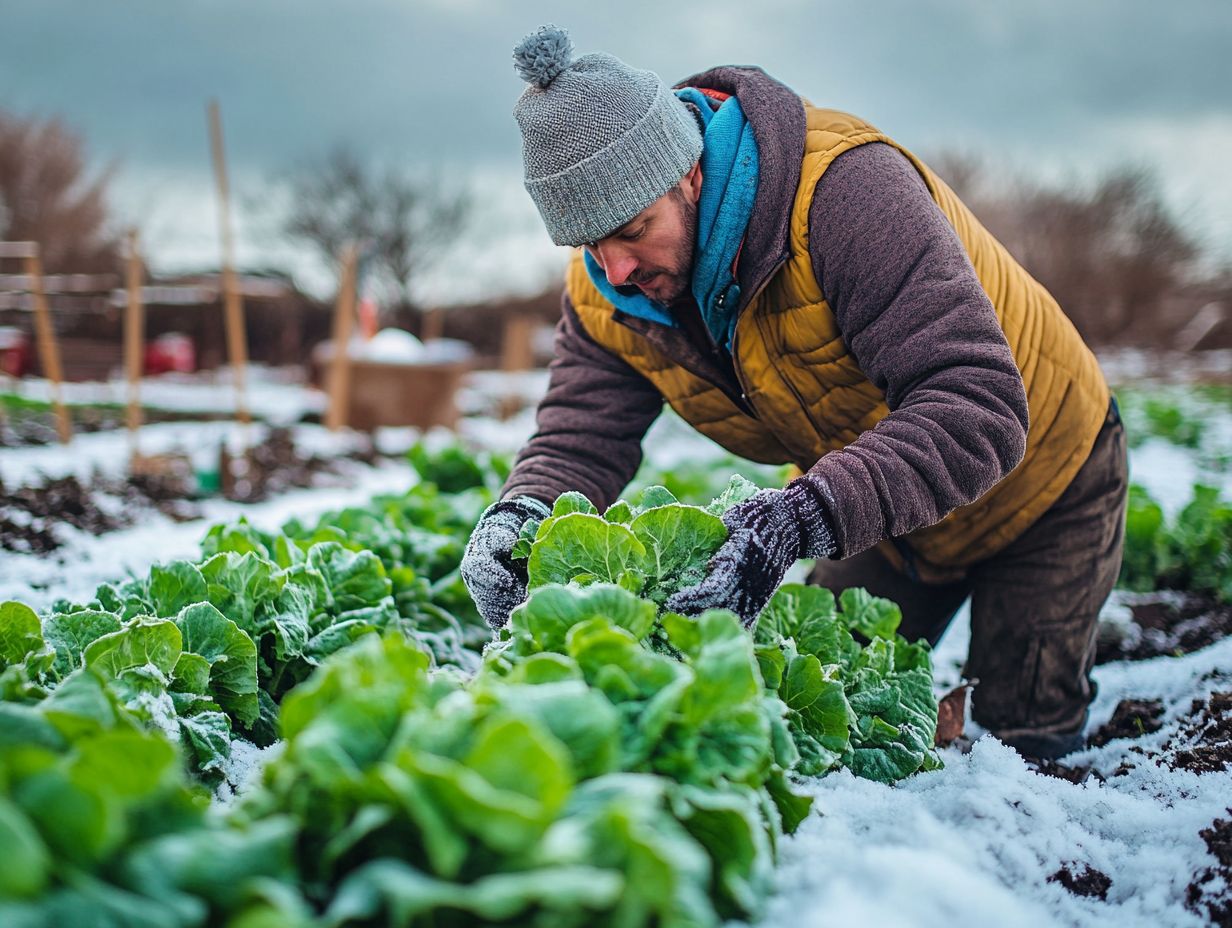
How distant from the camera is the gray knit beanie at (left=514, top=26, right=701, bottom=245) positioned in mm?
2090

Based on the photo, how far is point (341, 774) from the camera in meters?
1.02

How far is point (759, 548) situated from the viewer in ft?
5.68

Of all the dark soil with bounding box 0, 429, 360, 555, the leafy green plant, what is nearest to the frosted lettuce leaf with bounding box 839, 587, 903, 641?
the leafy green plant

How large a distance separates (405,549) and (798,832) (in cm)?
197

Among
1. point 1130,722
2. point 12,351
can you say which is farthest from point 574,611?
point 12,351

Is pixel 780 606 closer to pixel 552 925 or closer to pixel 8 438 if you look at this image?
pixel 552 925

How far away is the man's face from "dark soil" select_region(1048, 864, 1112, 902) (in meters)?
1.45

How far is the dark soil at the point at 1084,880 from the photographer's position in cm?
150

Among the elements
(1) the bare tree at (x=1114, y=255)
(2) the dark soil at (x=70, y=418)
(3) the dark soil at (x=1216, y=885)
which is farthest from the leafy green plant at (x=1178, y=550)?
(1) the bare tree at (x=1114, y=255)

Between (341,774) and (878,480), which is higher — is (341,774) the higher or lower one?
the lower one

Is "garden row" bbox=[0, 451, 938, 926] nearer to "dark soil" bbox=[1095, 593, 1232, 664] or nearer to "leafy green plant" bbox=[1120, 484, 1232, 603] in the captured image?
"dark soil" bbox=[1095, 593, 1232, 664]

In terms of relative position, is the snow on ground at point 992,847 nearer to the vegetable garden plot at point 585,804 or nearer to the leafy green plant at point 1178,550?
the vegetable garden plot at point 585,804

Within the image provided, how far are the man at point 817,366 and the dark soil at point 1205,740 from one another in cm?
32

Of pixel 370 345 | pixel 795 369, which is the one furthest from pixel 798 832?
pixel 370 345
